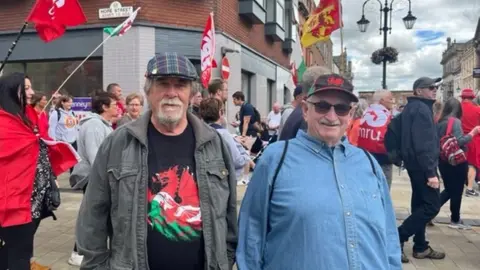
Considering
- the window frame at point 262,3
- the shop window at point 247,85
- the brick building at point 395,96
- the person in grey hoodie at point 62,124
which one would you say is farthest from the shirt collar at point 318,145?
the shop window at point 247,85

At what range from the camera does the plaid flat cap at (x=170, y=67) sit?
248cm

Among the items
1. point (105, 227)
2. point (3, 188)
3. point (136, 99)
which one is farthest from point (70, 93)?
point (105, 227)

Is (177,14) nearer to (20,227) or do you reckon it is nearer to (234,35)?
(234,35)

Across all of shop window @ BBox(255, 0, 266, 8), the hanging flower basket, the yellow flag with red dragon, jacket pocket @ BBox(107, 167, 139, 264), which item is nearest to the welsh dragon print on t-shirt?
jacket pocket @ BBox(107, 167, 139, 264)

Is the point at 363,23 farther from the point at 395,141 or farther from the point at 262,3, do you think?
the point at 395,141

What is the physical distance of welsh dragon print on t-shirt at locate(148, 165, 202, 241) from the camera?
245 centimetres

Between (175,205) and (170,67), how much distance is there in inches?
27.5

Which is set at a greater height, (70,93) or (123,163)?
(70,93)

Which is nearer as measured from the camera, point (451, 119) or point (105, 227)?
point (105, 227)

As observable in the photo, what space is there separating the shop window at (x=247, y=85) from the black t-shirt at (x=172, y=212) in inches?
575

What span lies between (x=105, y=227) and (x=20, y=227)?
69.8 inches

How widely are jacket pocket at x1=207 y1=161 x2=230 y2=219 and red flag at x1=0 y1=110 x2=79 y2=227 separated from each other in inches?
82.5

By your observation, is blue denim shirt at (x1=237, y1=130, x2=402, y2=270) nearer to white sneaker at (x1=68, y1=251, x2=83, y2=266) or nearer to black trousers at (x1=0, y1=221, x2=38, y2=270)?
black trousers at (x1=0, y1=221, x2=38, y2=270)

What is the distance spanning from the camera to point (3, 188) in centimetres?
386
